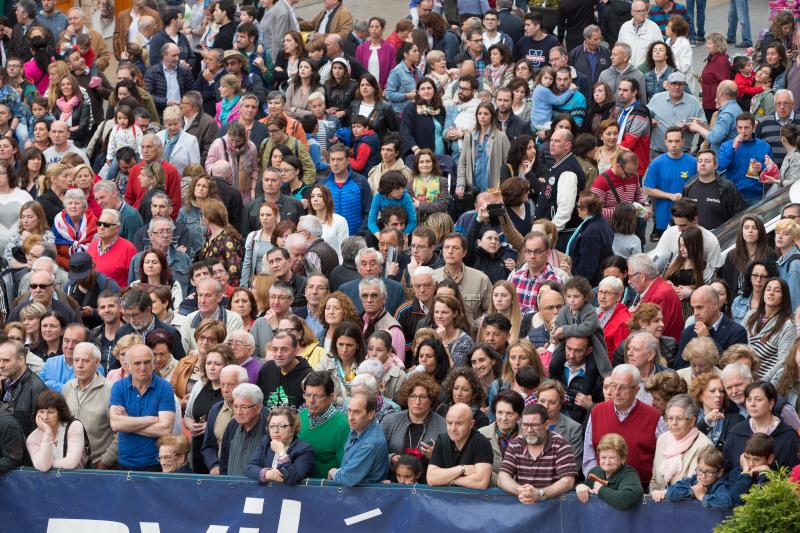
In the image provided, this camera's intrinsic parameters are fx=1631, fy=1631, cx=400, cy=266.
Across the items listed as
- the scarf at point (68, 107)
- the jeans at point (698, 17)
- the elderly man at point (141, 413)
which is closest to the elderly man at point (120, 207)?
the scarf at point (68, 107)

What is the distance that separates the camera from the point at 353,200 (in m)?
16.6

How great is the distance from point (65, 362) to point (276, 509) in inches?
104

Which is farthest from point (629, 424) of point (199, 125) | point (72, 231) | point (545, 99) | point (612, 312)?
point (199, 125)

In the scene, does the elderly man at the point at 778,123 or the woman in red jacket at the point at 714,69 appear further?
the woman in red jacket at the point at 714,69

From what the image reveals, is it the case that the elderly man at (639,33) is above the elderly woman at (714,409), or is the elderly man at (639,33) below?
above

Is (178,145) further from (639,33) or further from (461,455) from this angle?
(461,455)

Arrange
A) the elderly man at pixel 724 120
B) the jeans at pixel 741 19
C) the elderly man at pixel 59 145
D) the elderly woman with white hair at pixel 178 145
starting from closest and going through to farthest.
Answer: the elderly man at pixel 724 120
the elderly woman with white hair at pixel 178 145
the elderly man at pixel 59 145
the jeans at pixel 741 19

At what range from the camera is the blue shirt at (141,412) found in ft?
39.4

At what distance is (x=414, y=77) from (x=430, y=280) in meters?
6.39

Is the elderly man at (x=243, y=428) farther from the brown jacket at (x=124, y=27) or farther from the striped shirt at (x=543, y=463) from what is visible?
the brown jacket at (x=124, y=27)

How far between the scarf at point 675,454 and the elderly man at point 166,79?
10.4 m

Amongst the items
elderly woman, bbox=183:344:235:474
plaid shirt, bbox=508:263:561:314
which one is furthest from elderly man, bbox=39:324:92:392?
plaid shirt, bbox=508:263:561:314

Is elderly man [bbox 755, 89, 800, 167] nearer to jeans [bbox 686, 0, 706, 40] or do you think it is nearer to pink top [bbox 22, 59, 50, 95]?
jeans [bbox 686, 0, 706, 40]

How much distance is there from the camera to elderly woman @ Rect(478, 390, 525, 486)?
11398 millimetres
